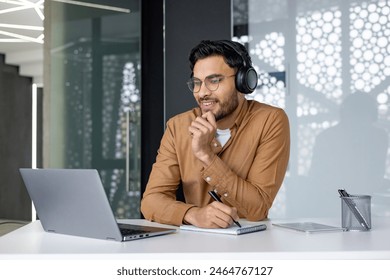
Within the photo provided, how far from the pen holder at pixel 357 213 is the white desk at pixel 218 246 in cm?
4

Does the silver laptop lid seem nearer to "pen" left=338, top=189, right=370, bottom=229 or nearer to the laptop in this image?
the laptop

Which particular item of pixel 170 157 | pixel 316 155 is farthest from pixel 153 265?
pixel 316 155

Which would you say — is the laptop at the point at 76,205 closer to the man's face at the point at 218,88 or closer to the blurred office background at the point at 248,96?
the man's face at the point at 218,88

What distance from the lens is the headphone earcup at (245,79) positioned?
2.25 metres

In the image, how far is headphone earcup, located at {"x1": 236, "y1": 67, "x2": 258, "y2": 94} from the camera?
225 centimetres

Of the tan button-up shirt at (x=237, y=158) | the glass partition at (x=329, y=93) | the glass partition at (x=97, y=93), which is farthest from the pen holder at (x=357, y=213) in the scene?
the glass partition at (x=97, y=93)

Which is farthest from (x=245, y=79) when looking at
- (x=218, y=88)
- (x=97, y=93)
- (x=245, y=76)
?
(x=97, y=93)

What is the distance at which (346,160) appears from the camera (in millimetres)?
3828

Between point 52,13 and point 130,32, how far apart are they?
0.69 meters

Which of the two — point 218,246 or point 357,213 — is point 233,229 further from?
point 357,213

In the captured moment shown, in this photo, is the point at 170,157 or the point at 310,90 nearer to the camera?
the point at 170,157

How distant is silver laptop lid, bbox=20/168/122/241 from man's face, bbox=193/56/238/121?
82 centimetres

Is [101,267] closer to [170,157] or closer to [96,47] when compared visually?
[170,157]

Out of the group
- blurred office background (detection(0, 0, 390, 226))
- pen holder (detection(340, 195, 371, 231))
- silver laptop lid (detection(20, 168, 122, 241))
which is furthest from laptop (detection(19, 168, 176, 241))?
blurred office background (detection(0, 0, 390, 226))
